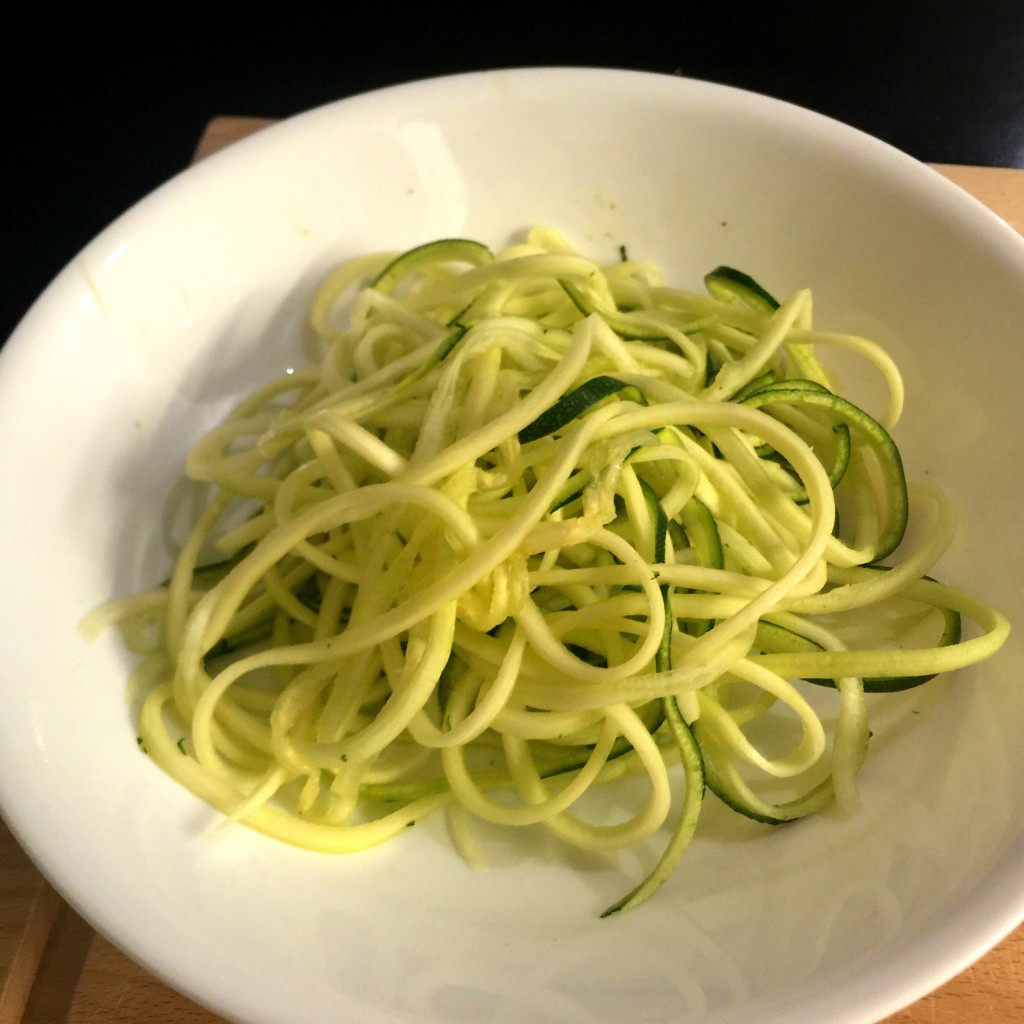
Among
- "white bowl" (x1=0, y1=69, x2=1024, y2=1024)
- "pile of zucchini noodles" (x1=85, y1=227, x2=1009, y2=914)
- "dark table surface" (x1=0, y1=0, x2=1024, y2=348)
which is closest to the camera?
"white bowl" (x1=0, y1=69, x2=1024, y2=1024)

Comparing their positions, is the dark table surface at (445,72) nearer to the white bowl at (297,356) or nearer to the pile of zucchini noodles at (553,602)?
the white bowl at (297,356)

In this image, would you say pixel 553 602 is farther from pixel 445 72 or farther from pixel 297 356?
pixel 445 72

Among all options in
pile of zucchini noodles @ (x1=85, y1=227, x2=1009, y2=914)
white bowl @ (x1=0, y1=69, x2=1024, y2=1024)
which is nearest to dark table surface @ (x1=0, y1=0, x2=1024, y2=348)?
white bowl @ (x1=0, y1=69, x2=1024, y2=1024)

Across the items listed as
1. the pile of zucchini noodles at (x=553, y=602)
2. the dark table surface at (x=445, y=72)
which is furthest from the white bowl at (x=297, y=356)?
the dark table surface at (x=445, y=72)

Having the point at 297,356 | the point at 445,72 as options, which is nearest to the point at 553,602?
the point at 297,356

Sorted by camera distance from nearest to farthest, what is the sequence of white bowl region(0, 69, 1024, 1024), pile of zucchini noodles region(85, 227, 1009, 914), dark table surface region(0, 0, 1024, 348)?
white bowl region(0, 69, 1024, 1024), pile of zucchini noodles region(85, 227, 1009, 914), dark table surface region(0, 0, 1024, 348)

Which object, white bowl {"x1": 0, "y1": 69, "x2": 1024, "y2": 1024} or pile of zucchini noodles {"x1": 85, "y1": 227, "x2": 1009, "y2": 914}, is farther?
pile of zucchini noodles {"x1": 85, "y1": 227, "x2": 1009, "y2": 914}

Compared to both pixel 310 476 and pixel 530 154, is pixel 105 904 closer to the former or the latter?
pixel 310 476

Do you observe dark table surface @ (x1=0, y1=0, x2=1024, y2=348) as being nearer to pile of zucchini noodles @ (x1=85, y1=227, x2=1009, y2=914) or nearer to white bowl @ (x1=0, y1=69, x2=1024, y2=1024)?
white bowl @ (x1=0, y1=69, x2=1024, y2=1024)
